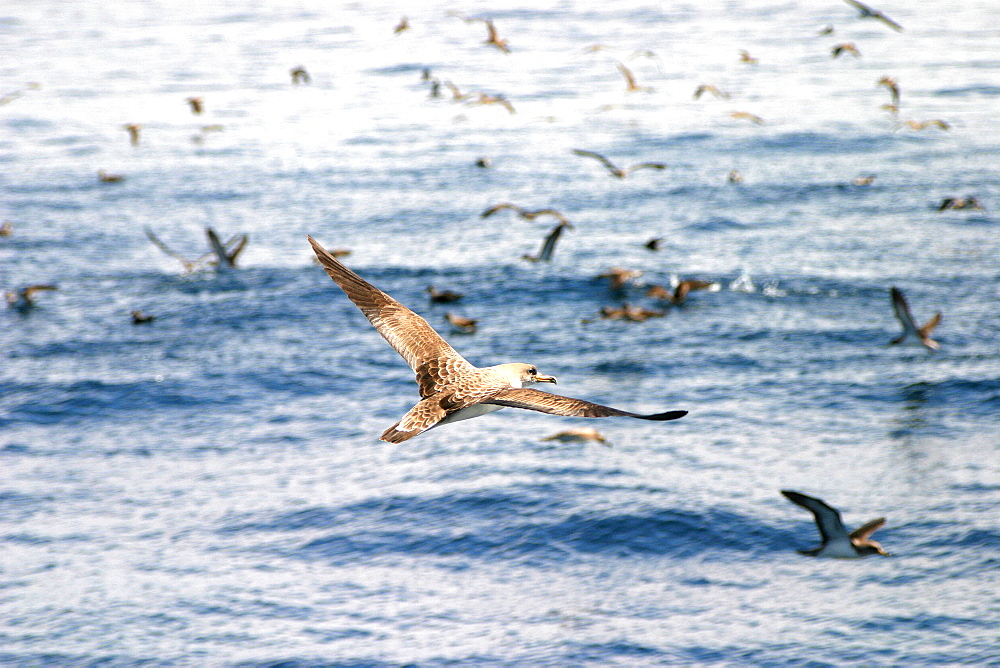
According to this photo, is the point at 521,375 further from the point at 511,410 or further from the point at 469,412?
the point at 511,410

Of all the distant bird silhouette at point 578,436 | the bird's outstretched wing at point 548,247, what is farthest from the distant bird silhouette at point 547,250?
the distant bird silhouette at point 578,436

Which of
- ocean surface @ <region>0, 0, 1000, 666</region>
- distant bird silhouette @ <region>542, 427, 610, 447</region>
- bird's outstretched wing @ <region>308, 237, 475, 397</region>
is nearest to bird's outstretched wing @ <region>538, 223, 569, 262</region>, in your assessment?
ocean surface @ <region>0, 0, 1000, 666</region>

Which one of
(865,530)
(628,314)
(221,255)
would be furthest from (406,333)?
(221,255)

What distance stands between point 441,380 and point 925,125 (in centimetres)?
3828

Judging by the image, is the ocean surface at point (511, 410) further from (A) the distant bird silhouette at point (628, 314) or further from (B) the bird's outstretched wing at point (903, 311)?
(B) the bird's outstretched wing at point (903, 311)

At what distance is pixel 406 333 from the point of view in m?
11.8

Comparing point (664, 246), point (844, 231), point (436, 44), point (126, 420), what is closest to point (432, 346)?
point (126, 420)

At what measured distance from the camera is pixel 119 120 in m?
54.6

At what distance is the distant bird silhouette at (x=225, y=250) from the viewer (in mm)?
29000

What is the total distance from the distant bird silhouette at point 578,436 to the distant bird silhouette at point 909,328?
22.6 feet

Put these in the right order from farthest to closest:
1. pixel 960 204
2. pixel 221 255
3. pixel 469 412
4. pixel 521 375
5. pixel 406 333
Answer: pixel 960 204, pixel 221 255, pixel 406 333, pixel 521 375, pixel 469 412

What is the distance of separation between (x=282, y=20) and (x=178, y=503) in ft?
249

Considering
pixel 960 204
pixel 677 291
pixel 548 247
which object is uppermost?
pixel 548 247

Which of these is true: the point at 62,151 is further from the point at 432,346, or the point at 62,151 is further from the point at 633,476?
A: the point at 432,346
